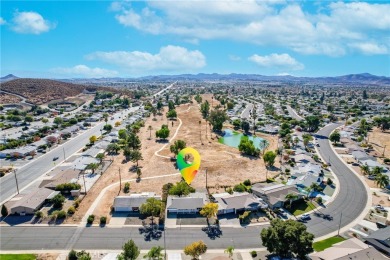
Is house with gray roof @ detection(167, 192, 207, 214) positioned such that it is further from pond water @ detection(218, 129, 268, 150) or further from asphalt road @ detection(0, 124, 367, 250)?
pond water @ detection(218, 129, 268, 150)

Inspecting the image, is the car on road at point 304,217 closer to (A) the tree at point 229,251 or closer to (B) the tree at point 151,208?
(A) the tree at point 229,251

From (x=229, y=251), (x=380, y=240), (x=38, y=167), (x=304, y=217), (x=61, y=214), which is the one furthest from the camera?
(x=38, y=167)

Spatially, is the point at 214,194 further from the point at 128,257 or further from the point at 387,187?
the point at 387,187

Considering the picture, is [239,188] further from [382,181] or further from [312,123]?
[312,123]

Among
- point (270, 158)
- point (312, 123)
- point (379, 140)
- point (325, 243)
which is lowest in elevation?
point (325, 243)

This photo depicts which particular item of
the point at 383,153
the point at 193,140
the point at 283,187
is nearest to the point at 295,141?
the point at 383,153

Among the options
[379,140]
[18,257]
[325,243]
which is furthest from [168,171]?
[379,140]
